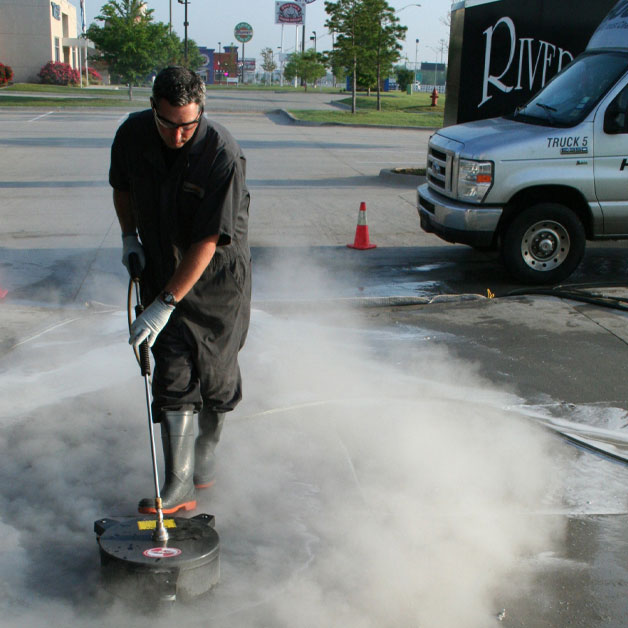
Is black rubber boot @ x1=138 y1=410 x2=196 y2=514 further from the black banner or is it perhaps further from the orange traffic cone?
the black banner

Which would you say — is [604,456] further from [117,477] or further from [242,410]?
[117,477]

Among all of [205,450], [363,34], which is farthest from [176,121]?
[363,34]

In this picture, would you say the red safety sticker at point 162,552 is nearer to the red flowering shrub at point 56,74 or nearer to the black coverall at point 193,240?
the black coverall at point 193,240

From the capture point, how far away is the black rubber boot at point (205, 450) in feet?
11.6

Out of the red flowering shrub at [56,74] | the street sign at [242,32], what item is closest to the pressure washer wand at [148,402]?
the red flowering shrub at [56,74]

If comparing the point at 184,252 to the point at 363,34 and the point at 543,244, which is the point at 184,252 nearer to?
the point at 543,244

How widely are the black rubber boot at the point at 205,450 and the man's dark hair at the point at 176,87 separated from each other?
4.69 ft

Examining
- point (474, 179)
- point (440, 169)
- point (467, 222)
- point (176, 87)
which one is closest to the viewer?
point (176, 87)

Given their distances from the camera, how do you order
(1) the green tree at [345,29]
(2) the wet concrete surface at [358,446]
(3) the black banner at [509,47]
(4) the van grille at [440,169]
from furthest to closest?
(1) the green tree at [345,29]
(3) the black banner at [509,47]
(4) the van grille at [440,169]
(2) the wet concrete surface at [358,446]

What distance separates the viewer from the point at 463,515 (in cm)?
346

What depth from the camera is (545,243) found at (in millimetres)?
7633

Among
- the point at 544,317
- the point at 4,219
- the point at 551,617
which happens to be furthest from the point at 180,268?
the point at 4,219

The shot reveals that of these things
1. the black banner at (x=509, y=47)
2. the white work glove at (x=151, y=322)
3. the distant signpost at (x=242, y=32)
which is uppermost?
the distant signpost at (x=242, y=32)

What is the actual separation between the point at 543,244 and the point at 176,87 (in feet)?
18.4
